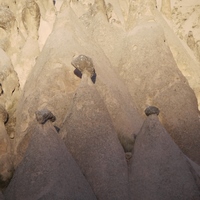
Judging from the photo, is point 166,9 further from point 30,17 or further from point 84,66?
point 84,66

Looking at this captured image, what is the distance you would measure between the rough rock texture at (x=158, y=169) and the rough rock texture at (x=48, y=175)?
1044 mm

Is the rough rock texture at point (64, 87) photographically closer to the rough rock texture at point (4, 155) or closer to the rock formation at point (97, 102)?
the rock formation at point (97, 102)

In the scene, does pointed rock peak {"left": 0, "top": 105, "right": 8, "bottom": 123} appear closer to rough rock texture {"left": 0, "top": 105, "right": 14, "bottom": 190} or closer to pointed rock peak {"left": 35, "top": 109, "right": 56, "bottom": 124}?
rough rock texture {"left": 0, "top": 105, "right": 14, "bottom": 190}

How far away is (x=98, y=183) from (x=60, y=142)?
3.38 feet

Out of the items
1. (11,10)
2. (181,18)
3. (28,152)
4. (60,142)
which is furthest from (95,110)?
(181,18)

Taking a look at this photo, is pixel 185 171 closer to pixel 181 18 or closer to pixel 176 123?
pixel 176 123

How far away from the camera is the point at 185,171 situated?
22.6ft

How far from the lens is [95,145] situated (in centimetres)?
727

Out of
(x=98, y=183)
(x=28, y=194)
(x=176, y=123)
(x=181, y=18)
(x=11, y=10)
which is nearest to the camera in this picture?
(x=28, y=194)

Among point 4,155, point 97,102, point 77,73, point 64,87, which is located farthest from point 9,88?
point 97,102

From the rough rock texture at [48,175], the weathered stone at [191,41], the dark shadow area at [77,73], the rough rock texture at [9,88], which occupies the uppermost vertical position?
the rough rock texture at [9,88]

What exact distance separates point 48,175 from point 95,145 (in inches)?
47.0

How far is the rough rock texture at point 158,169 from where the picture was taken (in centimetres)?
670

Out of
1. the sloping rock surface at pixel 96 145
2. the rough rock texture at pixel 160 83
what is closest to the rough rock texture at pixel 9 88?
the sloping rock surface at pixel 96 145
